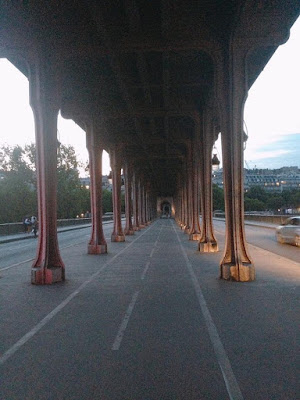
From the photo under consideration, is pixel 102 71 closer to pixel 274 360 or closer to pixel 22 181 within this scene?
pixel 274 360

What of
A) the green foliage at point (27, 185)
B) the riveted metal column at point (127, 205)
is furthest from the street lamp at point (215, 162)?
the green foliage at point (27, 185)

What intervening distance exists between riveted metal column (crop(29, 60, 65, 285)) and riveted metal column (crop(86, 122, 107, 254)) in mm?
9025

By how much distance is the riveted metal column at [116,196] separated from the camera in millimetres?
32812

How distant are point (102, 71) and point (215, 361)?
540 inches

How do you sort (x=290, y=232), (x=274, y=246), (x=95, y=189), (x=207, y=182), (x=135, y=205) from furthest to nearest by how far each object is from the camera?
(x=135, y=205) → (x=290, y=232) → (x=274, y=246) → (x=95, y=189) → (x=207, y=182)

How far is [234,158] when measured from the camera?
13.4m

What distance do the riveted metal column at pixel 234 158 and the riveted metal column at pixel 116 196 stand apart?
19.5 metres

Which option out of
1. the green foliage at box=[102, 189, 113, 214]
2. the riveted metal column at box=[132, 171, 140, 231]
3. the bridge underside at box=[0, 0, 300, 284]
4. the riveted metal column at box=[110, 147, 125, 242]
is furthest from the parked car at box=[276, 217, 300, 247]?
the green foliage at box=[102, 189, 113, 214]

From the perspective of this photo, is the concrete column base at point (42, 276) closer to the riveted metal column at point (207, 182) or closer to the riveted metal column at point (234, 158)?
the riveted metal column at point (234, 158)

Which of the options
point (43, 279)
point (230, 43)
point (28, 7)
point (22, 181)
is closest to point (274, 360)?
point (43, 279)

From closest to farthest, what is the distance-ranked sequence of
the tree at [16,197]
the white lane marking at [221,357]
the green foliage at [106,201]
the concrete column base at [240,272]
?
the white lane marking at [221,357] < the concrete column base at [240,272] < the tree at [16,197] < the green foliage at [106,201]

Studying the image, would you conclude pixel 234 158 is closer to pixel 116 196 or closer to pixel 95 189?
pixel 95 189

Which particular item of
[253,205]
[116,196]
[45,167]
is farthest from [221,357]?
[253,205]

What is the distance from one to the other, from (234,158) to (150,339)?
7.37 meters
